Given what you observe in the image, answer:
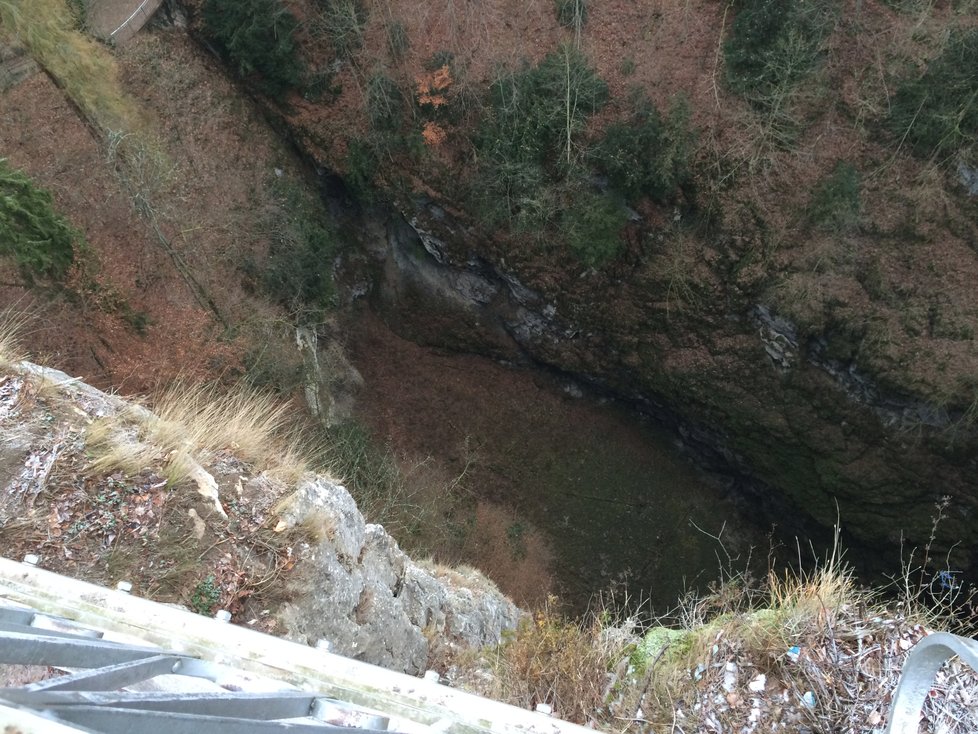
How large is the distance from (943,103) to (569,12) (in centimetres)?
457

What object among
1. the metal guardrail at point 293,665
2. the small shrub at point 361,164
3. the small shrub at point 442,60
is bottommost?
the metal guardrail at point 293,665

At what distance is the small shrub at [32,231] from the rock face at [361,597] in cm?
385

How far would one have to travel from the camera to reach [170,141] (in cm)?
851

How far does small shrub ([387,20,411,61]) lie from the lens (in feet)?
28.5

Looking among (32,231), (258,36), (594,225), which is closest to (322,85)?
(258,36)

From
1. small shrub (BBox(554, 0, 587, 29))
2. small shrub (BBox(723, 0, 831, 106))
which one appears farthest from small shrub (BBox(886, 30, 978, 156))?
small shrub (BBox(554, 0, 587, 29))

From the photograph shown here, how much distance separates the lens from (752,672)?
3.40 metres

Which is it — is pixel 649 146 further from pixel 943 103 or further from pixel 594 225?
pixel 943 103

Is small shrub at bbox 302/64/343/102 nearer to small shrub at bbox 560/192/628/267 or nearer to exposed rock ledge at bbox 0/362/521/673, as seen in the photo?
small shrub at bbox 560/192/628/267

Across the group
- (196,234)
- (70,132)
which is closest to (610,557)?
(196,234)

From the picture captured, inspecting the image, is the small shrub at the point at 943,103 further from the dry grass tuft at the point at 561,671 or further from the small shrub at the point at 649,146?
the dry grass tuft at the point at 561,671

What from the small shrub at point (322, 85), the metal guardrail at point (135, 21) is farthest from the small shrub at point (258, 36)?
the metal guardrail at point (135, 21)

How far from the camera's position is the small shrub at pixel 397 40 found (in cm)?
868

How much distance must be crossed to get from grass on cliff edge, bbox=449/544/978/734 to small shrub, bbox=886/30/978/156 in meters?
6.28
